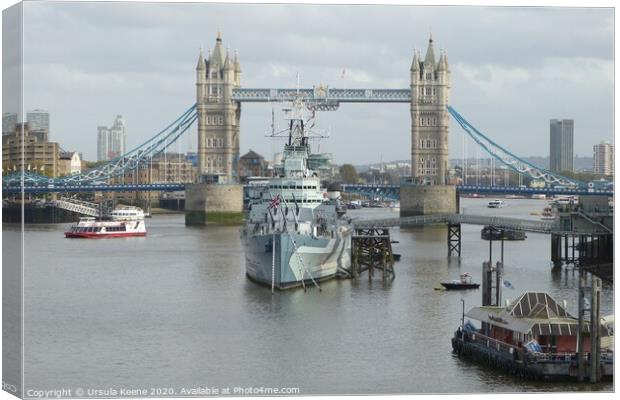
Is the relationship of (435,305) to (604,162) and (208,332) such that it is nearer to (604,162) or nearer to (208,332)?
(604,162)

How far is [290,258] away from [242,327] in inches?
282

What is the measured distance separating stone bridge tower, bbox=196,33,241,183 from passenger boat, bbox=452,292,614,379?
5798cm

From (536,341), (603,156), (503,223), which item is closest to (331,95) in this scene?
(503,223)

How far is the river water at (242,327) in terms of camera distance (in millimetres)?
21703

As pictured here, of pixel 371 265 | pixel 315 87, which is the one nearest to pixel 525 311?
pixel 371 265

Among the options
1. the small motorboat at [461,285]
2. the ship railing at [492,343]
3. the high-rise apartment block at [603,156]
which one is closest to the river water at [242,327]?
the ship railing at [492,343]

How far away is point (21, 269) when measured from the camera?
58.4ft

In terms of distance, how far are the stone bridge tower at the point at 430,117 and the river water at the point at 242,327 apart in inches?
1416

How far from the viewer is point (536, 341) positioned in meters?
21.8

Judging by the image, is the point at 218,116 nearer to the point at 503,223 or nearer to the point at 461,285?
the point at 503,223

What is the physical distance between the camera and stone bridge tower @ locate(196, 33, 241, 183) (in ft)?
268

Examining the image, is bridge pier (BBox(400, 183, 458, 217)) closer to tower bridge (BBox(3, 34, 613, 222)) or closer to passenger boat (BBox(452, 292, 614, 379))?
tower bridge (BBox(3, 34, 613, 222))

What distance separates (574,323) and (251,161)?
97.2 metres

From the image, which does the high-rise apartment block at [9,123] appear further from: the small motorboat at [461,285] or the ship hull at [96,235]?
the ship hull at [96,235]
